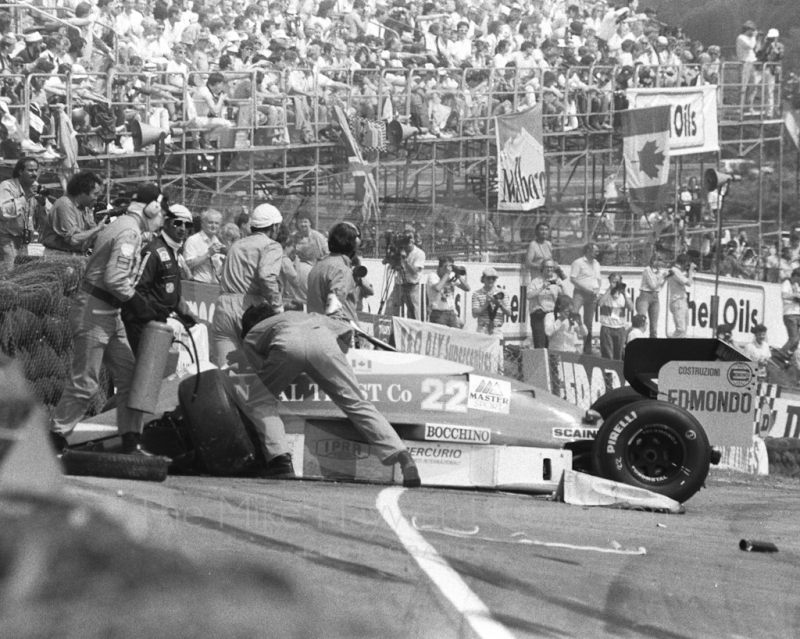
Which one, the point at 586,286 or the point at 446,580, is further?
the point at 586,286

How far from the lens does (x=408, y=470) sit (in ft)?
Answer: 24.8

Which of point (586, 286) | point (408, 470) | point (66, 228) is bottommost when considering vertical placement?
point (408, 470)

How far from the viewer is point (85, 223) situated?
34.8ft

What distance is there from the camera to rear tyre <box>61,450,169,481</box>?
6507 mm

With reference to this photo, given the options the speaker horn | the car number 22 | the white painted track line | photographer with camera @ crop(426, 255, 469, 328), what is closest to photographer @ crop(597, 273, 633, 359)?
photographer with camera @ crop(426, 255, 469, 328)

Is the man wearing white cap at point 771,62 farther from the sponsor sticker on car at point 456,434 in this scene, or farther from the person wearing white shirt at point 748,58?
the sponsor sticker on car at point 456,434

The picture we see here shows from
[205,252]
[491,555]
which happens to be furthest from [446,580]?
[205,252]

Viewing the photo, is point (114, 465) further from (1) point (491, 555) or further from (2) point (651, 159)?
(2) point (651, 159)

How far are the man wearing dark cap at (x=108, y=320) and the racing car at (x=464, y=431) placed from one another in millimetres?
401

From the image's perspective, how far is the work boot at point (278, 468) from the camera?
755cm

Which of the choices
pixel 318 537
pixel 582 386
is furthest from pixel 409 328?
pixel 318 537

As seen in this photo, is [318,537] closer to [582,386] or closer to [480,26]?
[582,386]

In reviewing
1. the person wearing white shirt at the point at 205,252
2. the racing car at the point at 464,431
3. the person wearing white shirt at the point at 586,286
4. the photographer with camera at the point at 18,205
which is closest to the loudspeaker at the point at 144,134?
the person wearing white shirt at the point at 205,252

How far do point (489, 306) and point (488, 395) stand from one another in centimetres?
565
